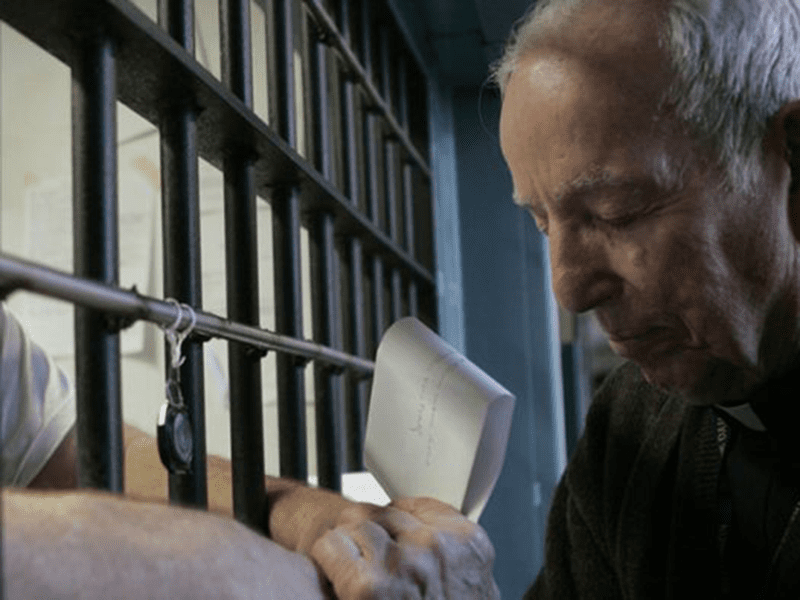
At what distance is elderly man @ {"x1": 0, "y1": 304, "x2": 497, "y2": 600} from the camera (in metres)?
0.46

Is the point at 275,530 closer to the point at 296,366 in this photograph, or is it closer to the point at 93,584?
the point at 296,366

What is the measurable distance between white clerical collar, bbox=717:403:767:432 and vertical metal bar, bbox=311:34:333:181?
0.64 m

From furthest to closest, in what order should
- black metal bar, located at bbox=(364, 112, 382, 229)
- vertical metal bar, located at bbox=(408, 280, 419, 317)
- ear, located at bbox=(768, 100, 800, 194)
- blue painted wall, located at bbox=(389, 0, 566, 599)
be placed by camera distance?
blue painted wall, located at bbox=(389, 0, 566, 599) < vertical metal bar, located at bbox=(408, 280, 419, 317) < black metal bar, located at bbox=(364, 112, 382, 229) < ear, located at bbox=(768, 100, 800, 194)

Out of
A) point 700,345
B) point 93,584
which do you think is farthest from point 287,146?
point 93,584

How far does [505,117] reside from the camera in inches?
41.2

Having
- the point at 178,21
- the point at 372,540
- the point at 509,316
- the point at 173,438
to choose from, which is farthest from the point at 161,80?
the point at 509,316

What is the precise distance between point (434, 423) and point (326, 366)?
569mm

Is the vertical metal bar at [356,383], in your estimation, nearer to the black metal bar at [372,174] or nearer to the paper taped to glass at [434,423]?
the black metal bar at [372,174]

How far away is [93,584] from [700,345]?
0.72 metres

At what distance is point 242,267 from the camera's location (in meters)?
1.04

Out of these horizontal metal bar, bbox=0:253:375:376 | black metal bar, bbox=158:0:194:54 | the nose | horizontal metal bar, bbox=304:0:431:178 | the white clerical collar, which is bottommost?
the white clerical collar

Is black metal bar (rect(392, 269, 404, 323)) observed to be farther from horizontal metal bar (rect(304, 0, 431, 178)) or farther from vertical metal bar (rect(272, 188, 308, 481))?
vertical metal bar (rect(272, 188, 308, 481))

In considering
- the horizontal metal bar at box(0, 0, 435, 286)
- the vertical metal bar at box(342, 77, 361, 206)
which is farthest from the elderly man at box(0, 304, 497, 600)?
the vertical metal bar at box(342, 77, 361, 206)

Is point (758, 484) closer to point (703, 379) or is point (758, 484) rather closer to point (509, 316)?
point (703, 379)
